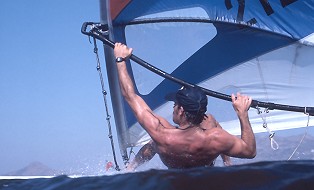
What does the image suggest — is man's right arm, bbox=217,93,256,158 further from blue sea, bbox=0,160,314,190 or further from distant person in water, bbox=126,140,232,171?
distant person in water, bbox=126,140,232,171

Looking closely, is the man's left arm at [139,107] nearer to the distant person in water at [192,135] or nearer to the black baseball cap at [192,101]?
the distant person in water at [192,135]

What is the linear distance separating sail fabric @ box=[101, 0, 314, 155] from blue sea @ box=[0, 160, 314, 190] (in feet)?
8.27

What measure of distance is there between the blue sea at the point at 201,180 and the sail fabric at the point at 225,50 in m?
2.52

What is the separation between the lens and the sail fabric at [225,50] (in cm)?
712

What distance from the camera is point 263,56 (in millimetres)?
7445

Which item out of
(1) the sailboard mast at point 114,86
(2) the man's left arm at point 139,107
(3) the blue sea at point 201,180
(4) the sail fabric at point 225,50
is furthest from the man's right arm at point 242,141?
(1) the sailboard mast at point 114,86

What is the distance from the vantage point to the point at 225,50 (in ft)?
25.0

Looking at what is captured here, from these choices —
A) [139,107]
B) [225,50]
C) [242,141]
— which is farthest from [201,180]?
[225,50]

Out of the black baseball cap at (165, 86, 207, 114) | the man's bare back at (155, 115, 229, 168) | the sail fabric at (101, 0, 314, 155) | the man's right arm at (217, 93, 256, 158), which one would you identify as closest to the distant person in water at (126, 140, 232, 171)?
the man's bare back at (155, 115, 229, 168)

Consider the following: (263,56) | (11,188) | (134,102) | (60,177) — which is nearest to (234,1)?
(263,56)

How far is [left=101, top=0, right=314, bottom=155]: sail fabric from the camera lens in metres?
7.12

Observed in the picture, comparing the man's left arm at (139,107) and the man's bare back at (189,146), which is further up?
the man's left arm at (139,107)

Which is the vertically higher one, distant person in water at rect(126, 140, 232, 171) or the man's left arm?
the man's left arm

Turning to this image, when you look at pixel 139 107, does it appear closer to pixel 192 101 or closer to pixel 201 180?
pixel 192 101
